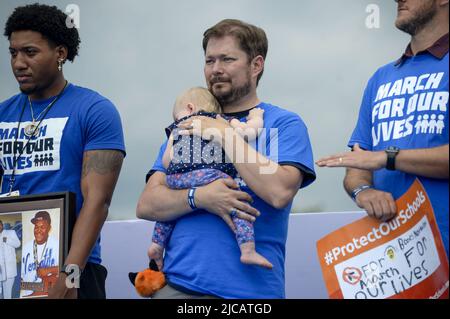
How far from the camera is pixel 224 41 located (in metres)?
3.09

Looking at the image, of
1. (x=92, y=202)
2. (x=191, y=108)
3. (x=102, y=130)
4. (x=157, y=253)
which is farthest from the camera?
(x=102, y=130)

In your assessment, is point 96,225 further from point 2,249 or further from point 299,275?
point 299,275

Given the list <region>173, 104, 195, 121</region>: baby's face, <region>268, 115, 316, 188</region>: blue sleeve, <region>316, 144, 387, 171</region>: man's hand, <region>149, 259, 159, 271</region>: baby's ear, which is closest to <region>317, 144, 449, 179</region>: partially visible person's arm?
<region>316, 144, 387, 171</region>: man's hand

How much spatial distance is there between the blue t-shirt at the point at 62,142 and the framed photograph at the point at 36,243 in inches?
7.2

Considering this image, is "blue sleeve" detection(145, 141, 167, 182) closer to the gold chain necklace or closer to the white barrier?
the gold chain necklace

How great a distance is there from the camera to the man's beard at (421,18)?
275 centimetres

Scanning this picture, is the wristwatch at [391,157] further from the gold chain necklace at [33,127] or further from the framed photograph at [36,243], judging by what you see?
the gold chain necklace at [33,127]

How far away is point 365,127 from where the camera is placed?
9.53ft

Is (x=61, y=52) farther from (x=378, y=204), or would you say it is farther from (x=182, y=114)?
(x=378, y=204)

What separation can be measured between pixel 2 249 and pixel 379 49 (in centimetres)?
211

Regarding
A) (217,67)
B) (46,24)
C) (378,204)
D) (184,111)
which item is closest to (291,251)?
(184,111)

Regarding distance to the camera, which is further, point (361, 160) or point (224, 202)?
point (224, 202)

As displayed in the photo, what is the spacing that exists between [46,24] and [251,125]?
50.1 inches
